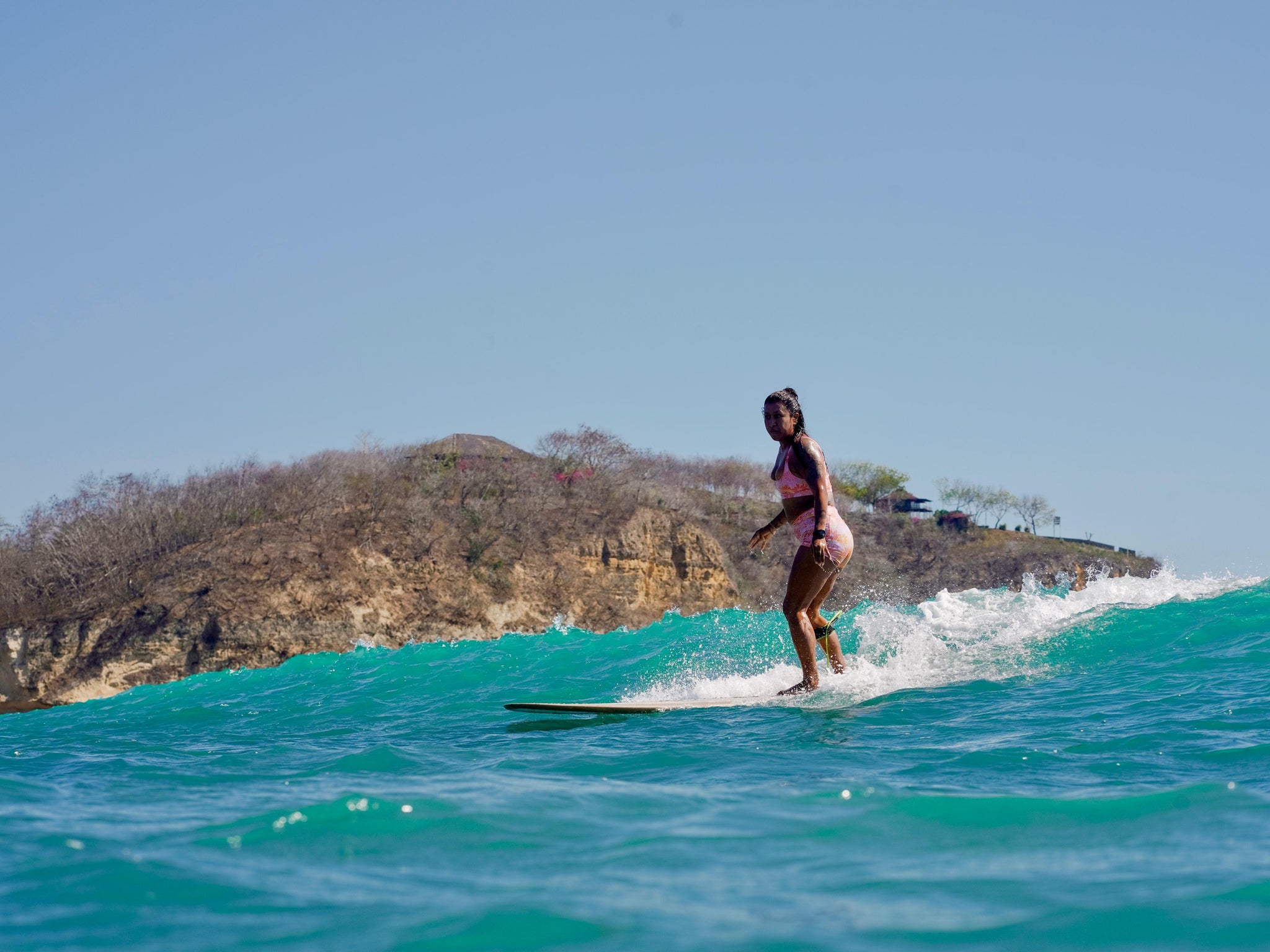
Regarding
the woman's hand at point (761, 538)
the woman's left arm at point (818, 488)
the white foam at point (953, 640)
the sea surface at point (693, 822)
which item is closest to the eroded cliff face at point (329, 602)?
the sea surface at point (693, 822)

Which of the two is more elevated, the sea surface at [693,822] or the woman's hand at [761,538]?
the woman's hand at [761,538]

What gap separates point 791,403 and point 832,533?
3.19ft

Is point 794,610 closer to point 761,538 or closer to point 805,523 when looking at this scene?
point 805,523

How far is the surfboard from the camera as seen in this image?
6.38m

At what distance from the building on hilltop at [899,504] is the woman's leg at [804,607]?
5862 cm

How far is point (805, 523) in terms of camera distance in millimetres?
7203

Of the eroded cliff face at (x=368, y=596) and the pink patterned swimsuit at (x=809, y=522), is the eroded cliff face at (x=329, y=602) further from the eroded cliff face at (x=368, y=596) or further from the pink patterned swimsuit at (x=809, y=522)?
the pink patterned swimsuit at (x=809, y=522)

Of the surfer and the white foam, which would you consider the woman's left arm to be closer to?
the surfer

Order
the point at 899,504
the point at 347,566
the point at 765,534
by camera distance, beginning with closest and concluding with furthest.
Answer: the point at 765,534 → the point at 347,566 → the point at 899,504

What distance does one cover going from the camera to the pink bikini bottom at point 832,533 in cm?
700

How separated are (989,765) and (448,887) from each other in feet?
8.52

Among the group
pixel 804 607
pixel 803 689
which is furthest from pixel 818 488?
pixel 803 689

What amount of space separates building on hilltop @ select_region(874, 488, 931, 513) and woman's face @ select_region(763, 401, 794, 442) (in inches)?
2307

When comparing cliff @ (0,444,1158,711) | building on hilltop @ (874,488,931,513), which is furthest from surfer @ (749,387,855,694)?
building on hilltop @ (874,488,931,513)
